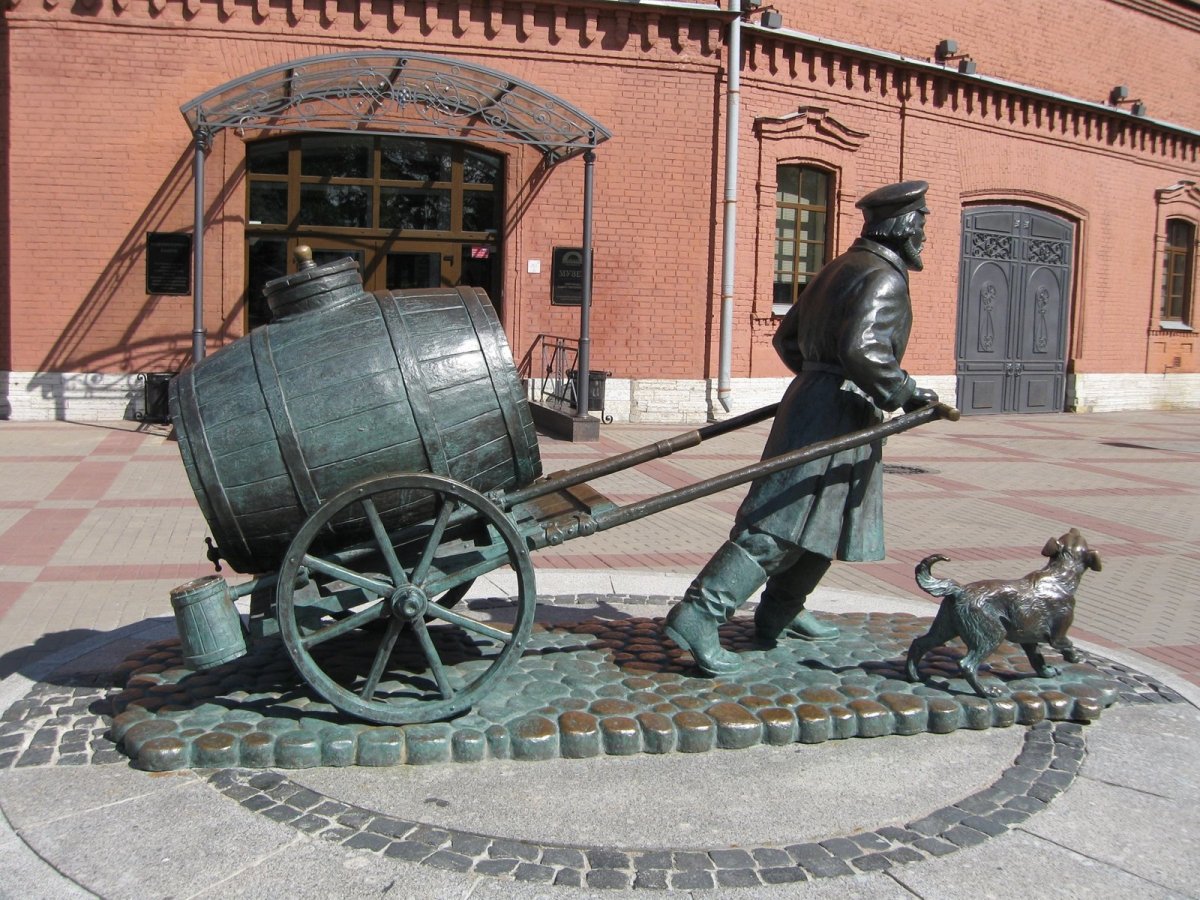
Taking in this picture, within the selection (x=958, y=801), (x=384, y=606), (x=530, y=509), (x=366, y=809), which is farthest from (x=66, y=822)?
(x=958, y=801)

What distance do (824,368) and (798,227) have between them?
41.6 ft

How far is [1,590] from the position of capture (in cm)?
606

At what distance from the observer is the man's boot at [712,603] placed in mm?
4266

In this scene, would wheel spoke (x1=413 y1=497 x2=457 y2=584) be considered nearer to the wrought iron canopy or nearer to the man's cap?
the man's cap

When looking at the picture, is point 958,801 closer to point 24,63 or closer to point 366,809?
point 366,809

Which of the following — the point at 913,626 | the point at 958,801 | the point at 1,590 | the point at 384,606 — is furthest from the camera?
the point at 1,590

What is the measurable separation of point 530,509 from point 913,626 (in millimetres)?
2010

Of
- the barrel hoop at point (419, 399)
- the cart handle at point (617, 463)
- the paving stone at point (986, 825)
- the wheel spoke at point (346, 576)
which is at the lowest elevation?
the paving stone at point (986, 825)

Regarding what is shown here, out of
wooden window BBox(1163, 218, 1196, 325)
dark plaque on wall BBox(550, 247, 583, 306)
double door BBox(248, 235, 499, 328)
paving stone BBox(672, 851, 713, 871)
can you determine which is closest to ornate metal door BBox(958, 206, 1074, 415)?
wooden window BBox(1163, 218, 1196, 325)

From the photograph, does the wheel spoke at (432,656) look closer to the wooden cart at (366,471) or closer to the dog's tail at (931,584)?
the wooden cart at (366,471)

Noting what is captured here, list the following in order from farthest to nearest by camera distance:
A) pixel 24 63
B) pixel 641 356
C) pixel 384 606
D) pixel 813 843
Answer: pixel 641 356, pixel 24 63, pixel 384 606, pixel 813 843

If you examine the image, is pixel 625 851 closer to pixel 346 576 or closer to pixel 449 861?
pixel 449 861

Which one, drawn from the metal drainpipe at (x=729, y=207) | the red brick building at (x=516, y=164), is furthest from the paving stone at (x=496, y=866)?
the metal drainpipe at (x=729, y=207)

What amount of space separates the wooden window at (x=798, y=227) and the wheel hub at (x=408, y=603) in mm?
13079
